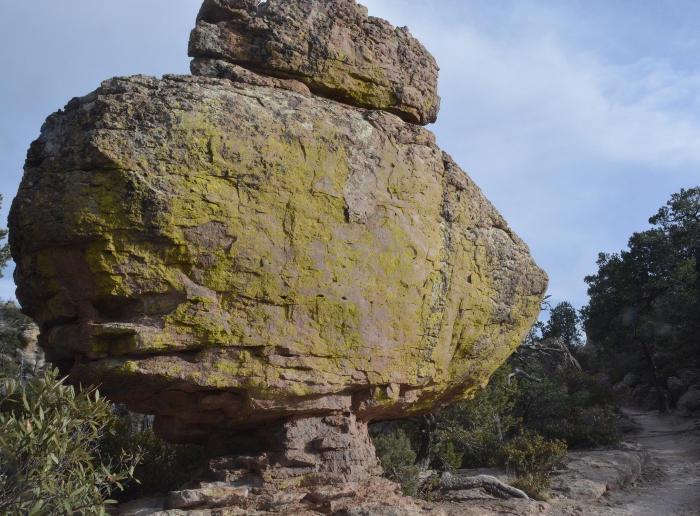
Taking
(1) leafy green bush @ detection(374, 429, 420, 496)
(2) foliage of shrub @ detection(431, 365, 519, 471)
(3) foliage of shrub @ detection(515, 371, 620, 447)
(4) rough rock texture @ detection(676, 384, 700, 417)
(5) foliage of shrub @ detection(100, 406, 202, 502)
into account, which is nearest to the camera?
(5) foliage of shrub @ detection(100, 406, 202, 502)

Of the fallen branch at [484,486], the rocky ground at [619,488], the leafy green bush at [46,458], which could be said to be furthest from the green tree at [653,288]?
the leafy green bush at [46,458]

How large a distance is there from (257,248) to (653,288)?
2467 cm

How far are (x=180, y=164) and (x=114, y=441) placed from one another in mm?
5568

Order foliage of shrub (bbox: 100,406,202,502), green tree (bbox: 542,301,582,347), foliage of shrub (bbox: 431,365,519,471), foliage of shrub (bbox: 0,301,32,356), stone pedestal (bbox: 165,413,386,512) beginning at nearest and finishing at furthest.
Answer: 1. stone pedestal (bbox: 165,413,386,512)
2. foliage of shrub (bbox: 100,406,202,502)
3. foliage of shrub (bbox: 431,365,519,471)
4. foliage of shrub (bbox: 0,301,32,356)
5. green tree (bbox: 542,301,582,347)

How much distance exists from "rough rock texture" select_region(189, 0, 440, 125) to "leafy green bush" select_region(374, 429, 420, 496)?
18.8 ft

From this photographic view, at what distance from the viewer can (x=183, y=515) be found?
691cm

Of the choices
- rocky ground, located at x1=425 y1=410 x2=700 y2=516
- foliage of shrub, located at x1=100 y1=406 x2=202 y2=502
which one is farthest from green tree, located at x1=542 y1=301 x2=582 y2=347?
foliage of shrub, located at x1=100 y1=406 x2=202 y2=502

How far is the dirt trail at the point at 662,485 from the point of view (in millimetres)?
10734

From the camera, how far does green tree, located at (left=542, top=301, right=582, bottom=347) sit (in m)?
43.0

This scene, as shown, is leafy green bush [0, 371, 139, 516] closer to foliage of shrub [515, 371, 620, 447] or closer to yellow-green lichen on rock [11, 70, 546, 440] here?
yellow-green lichen on rock [11, 70, 546, 440]

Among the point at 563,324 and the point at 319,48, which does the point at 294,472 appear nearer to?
the point at 319,48

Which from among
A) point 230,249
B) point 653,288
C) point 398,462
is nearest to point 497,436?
point 398,462

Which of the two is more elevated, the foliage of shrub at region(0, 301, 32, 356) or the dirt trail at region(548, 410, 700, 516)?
the foliage of shrub at region(0, 301, 32, 356)

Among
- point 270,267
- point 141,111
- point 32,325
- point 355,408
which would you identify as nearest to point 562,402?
point 355,408
